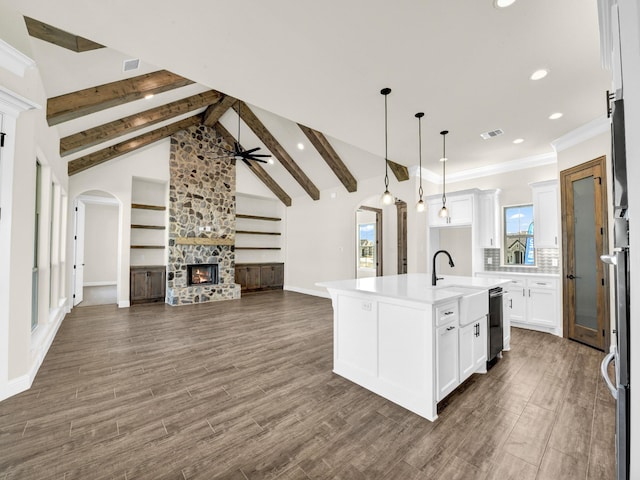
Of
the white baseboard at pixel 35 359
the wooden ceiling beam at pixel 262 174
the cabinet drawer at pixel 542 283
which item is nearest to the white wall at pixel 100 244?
the wooden ceiling beam at pixel 262 174

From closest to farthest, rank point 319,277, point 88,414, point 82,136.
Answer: point 88,414 < point 82,136 < point 319,277

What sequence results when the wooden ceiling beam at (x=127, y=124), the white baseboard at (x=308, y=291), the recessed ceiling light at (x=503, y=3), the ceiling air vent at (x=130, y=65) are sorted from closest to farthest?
the recessed ceiling light at (x=503, y=3) → the ceiling air vent at (x=130, y=65) → the wooden ceiling beam at (x=127, y=124) → the white baseboard at (x=308, y=291)

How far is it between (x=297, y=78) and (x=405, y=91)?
4.06 ft

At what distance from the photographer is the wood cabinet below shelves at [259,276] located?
27.9 feet

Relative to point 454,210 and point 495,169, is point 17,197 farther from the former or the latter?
point 495,169

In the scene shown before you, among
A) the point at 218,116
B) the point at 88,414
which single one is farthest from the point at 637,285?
the point at 218,116

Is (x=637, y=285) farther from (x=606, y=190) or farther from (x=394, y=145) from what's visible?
(x=394, y=145)

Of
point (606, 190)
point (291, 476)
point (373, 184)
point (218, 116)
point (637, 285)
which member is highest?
point (218, 116)

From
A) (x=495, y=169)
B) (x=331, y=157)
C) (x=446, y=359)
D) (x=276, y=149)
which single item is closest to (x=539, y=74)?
(x=446, y=359)

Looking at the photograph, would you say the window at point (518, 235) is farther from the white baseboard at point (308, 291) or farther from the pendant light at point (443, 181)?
the white baseboard at point (308, 291)

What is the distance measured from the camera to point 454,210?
5660 millimetres

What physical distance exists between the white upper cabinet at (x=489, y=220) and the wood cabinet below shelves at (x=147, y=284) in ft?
23.5

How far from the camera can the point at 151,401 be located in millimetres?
2506

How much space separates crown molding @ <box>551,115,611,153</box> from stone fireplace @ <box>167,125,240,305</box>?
6.73 m
